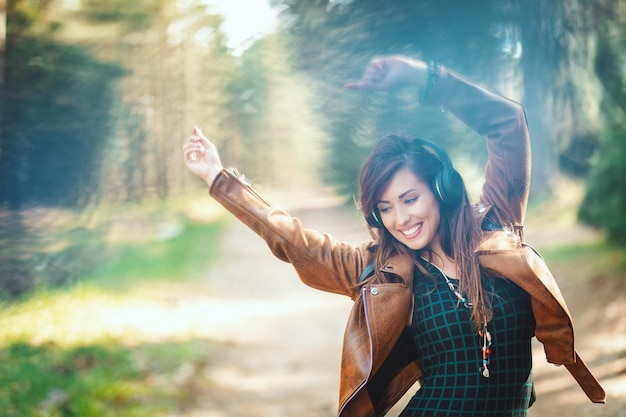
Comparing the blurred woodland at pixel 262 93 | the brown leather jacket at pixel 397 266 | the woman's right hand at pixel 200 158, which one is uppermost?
the blurred woodland at pixel 262 93

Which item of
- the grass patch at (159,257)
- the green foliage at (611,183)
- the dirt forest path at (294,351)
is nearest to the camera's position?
the dirt forest path at (294,351)

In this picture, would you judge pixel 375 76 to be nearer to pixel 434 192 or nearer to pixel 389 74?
pixel 389 74

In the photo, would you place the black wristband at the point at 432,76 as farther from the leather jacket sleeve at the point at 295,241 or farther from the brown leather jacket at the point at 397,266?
the leather jacket sleeve at the point at 295,241

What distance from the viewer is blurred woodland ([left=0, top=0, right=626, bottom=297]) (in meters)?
5.22

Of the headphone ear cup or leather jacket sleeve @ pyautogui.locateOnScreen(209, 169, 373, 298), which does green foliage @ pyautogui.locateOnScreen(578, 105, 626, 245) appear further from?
leather jacket sleeve @ pyautogui.locateOnScreen(209, 169, 373, 298)

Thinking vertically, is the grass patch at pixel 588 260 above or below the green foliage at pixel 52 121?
below

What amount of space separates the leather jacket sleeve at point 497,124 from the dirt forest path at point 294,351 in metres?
1.02

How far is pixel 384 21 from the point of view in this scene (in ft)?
18.2

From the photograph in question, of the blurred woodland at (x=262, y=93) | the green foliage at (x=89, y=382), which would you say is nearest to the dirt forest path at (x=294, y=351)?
the green foliage at (x=89, y=382)

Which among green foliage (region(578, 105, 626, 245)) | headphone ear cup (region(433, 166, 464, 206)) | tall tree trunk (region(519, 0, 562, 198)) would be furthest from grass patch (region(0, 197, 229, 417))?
tall tree trunk (region(519, 0, 562, 198))

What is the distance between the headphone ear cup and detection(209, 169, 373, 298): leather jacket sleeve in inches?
11.0

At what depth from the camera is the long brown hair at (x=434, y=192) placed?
5.89 feet

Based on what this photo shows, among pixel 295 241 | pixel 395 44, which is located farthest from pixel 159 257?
pixel 295 241

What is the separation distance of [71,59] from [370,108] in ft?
9.29
